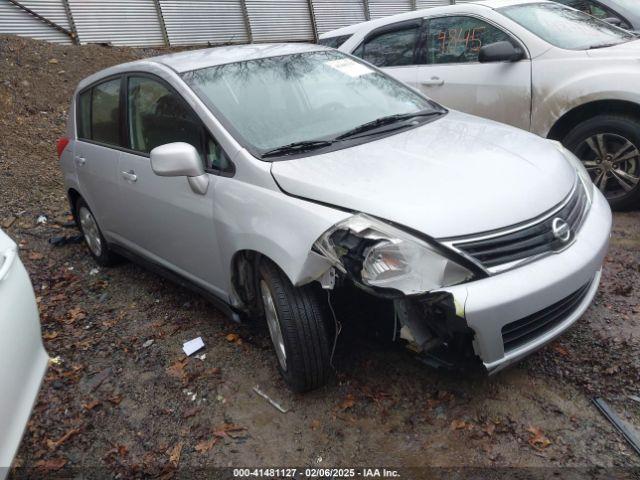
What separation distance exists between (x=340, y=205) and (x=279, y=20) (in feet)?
47.3

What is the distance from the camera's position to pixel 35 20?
1128 centimetres

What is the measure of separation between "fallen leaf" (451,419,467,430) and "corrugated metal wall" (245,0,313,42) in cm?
1409

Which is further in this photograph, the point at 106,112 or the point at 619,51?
the point at 619,51

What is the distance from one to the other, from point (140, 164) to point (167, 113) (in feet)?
1.39

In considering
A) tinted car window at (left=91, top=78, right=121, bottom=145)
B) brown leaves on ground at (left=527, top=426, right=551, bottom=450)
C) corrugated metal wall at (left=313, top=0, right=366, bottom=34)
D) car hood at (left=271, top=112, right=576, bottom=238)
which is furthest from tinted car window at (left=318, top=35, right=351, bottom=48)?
corrugated metal wall at (left=313, top=0, right=366, bottom=34)

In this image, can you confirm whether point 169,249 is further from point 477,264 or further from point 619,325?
point 619,325

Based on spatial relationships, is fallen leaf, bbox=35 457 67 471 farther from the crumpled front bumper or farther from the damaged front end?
the crumpled front bumper

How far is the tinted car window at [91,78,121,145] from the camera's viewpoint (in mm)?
4031

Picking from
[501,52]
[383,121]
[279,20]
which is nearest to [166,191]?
[383,121]

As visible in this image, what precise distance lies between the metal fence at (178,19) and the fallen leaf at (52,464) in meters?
10.5

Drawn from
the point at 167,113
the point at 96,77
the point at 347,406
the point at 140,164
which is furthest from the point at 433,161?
the point at 96,77

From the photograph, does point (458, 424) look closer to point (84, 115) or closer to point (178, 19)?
point (84, 115)

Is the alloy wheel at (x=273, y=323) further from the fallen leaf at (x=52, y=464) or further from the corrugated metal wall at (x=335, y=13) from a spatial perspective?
the corrugated metal wall at (x=335, y=13)

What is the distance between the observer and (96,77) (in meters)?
4.46
